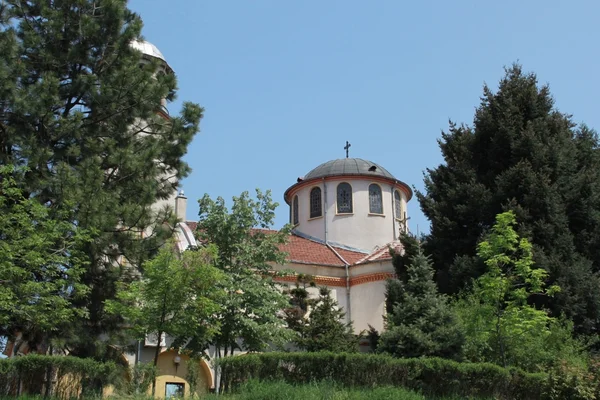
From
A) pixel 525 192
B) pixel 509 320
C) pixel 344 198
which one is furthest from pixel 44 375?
pixel 344 198

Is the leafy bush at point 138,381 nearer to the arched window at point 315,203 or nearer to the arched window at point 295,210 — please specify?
the arched window at point 315,203

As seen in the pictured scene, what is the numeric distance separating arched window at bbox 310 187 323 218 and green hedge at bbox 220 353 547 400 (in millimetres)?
20617

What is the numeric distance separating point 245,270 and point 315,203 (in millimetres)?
13825

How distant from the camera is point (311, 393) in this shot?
1355 centimetres

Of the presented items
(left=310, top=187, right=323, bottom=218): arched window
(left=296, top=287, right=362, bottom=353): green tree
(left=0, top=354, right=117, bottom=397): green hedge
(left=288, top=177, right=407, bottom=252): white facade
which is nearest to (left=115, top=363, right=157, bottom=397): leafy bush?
(left=0, top=354, right=117, bottom=397): green hedge

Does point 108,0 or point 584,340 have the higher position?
point 108,0

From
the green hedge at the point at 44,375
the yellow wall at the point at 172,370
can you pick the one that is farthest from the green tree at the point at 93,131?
the yellow wall at the point at 172,370

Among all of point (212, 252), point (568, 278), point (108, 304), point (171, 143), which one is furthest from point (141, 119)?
point (568, 278)

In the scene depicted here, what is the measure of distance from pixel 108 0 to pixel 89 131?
384 cm

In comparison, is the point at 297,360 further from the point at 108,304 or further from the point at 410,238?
the point at 410,238

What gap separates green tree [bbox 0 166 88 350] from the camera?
49.2 feet

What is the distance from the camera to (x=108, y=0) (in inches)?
776

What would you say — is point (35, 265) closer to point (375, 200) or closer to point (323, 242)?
point (323, 242)

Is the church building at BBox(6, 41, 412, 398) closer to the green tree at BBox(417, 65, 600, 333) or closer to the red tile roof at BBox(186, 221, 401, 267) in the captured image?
the red tile roof at BBox(186, 221, 401, 267)
